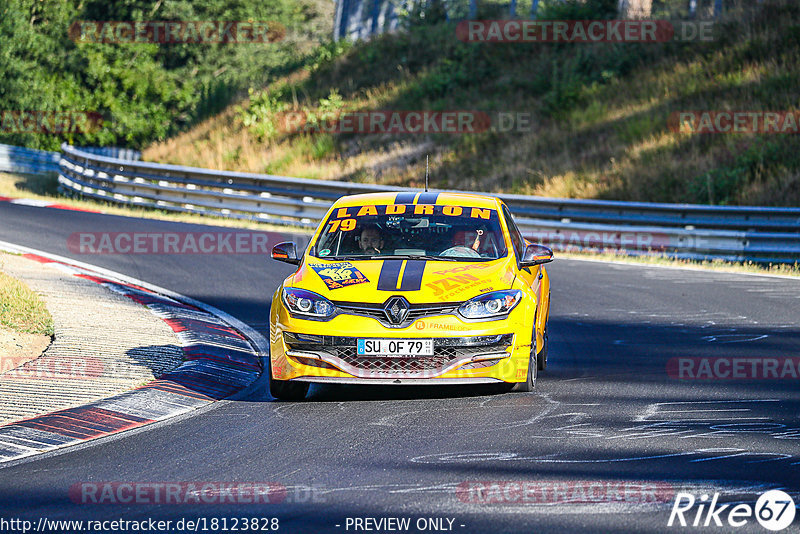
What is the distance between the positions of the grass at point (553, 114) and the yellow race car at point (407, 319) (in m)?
14.4

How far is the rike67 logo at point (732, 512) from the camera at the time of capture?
508 centimetres

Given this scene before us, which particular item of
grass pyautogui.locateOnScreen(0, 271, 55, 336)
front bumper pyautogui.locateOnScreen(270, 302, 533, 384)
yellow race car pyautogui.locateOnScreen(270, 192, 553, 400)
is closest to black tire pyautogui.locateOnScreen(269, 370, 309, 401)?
yellow race car pyautogui.locateOnScreen(270, 192, 553, 400)

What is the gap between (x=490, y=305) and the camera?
26.4 ft

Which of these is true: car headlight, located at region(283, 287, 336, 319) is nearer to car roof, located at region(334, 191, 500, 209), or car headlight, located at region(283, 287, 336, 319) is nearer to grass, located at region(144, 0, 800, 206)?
car roof, located at region(334, 191, 500, 209)

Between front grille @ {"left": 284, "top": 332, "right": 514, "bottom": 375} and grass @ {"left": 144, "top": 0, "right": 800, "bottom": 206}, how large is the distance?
1495 cm

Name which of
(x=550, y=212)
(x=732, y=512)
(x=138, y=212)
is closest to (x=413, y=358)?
(x=732, y=512)

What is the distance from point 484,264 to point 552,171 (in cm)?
1755

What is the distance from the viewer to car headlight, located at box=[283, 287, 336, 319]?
8.03 meters

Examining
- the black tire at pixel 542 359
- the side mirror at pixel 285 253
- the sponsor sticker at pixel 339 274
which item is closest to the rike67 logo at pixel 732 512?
the sponsor sticker at pixel 339 274

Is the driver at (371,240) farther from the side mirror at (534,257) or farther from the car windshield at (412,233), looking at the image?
the side mirror at (534,257)

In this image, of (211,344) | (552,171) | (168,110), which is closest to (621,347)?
(211,344)

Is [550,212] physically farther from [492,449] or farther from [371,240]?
[492,449]

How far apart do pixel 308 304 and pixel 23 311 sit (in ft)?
13.2

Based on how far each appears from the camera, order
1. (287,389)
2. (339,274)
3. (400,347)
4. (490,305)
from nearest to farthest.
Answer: (400,347) < (490,305) < (287,389) < (339,274)
